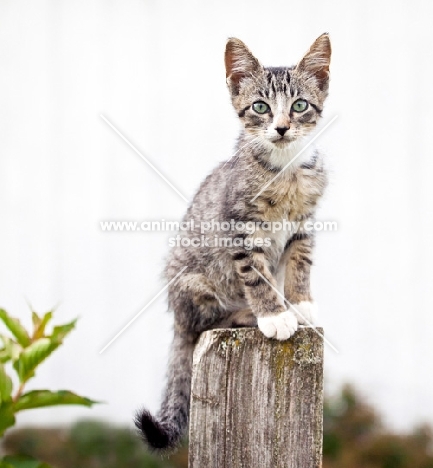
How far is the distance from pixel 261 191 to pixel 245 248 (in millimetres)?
273

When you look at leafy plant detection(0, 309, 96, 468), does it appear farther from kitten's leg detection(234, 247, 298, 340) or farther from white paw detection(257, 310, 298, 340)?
kitten's leg detection(234, 247, 298, 340)

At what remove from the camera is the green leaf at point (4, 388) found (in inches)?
63.1

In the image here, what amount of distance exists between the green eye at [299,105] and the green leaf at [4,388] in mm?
1775

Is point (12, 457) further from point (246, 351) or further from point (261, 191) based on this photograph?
point (261, 191)

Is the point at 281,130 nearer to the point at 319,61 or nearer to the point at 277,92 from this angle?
the point at 277,92

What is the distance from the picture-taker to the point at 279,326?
7.72 feet

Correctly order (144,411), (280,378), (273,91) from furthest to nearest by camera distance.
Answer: (273,91)
(144,411)
(280,378)

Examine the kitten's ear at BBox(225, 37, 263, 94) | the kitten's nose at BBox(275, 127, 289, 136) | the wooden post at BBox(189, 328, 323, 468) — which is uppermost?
the kitten's ear at BBox(225, 37, 263, 94)

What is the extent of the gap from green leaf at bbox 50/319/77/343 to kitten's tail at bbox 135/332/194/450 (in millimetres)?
943

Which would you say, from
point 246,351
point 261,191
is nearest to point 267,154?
point 261,191

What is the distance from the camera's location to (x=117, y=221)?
3.41 metres

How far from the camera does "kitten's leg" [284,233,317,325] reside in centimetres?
301

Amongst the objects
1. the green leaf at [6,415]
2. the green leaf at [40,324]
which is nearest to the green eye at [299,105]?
the green leaf at [40,324]

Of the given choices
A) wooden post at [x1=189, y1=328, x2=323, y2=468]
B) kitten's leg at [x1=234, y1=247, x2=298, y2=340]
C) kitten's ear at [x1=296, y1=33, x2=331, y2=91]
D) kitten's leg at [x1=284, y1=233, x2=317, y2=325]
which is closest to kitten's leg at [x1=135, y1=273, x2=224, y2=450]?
kitten's leg at [x1=234, y1=247, x2=298, y2=340]
